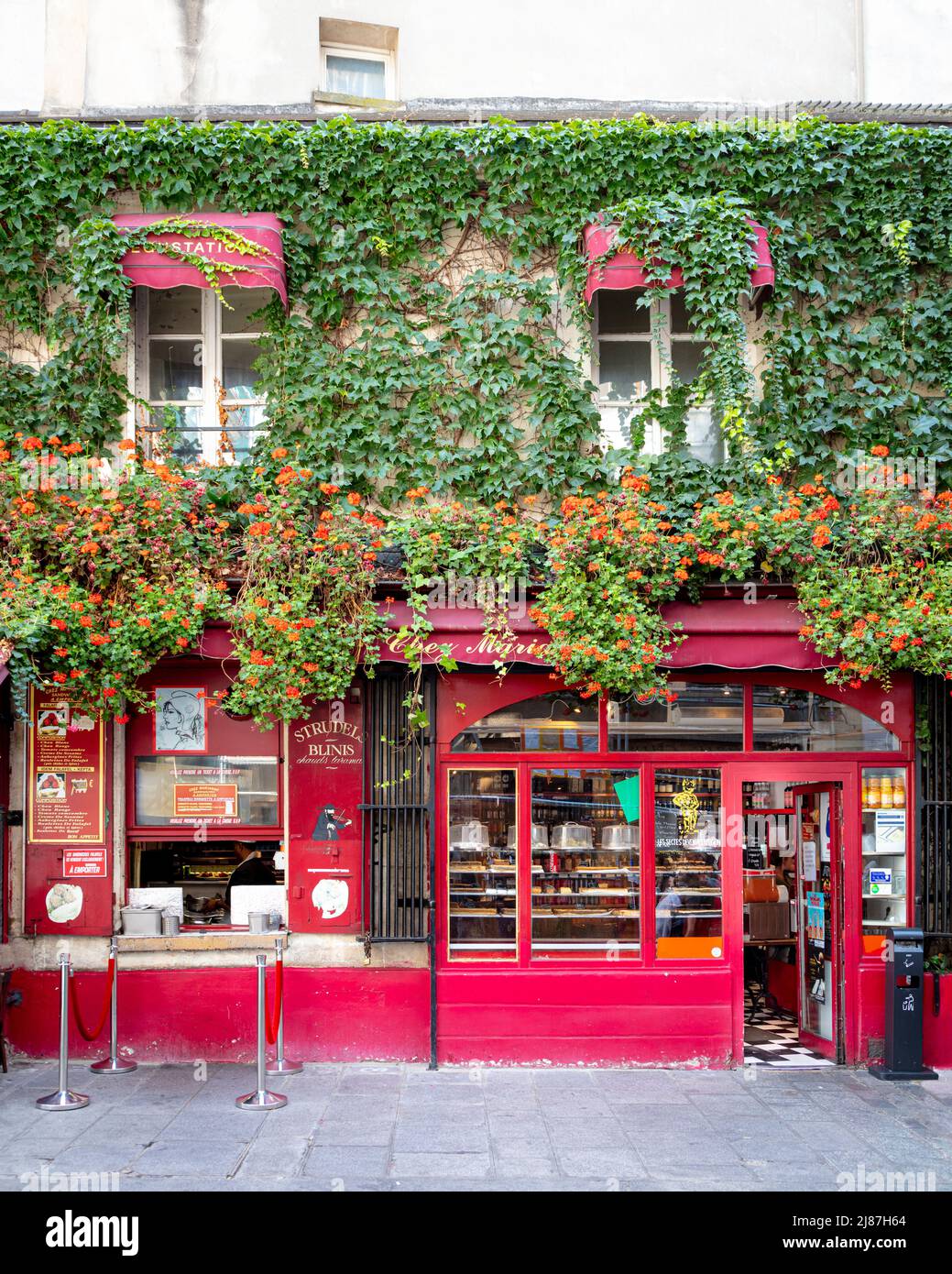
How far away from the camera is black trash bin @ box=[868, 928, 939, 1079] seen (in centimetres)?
946

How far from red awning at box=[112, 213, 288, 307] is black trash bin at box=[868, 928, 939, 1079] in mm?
7832

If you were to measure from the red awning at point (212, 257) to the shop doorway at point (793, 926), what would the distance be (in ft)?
20.8

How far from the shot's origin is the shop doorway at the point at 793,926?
1036 cm

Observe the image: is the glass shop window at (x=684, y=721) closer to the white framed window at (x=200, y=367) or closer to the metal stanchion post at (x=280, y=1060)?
the metal stanchion post at (x=280, y=1060)

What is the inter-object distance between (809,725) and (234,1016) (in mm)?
5731

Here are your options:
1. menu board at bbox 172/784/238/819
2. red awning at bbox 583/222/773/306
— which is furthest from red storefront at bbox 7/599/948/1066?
red awning at bbox 583/222/773/306

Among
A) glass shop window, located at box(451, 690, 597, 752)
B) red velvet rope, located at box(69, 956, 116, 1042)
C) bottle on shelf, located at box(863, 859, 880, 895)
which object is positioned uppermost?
glass shop window, located at box(451, 690, 597, 752)

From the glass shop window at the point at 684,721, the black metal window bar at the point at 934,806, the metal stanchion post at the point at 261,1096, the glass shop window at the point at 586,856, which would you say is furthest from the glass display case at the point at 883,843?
the metal stanchion post at the point at 261,1096

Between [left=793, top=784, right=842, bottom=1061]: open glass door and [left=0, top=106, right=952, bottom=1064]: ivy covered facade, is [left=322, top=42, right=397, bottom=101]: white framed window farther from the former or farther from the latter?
[left=793, top=784, right=842, bottom=1061]: open glass door
